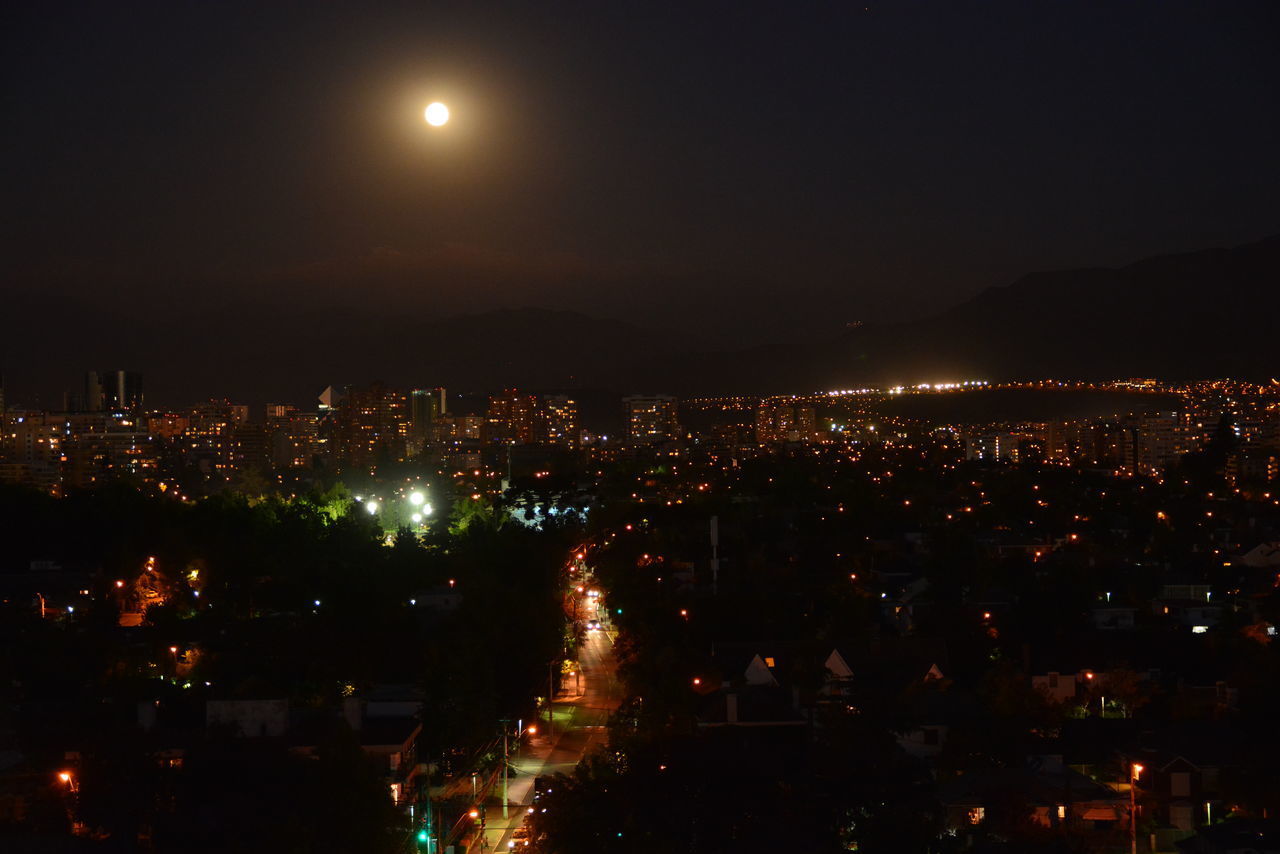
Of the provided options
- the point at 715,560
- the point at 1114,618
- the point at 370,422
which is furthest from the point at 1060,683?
the point at 370,422

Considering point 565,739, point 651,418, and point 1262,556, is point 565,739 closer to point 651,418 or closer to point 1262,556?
point 1262,556

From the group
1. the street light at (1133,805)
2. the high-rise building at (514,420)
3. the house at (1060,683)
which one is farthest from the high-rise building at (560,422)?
the street light at (1133,805)

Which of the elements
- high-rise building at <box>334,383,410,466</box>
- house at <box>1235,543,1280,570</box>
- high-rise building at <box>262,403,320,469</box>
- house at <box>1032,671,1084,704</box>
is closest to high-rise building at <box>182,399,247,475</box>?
high-rise building at <box>262,403,320,469</box>

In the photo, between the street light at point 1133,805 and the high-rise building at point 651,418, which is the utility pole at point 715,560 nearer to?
the street light at point 1133,805

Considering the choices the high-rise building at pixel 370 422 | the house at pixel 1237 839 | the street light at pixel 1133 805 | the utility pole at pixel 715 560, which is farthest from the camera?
the high-rise building at pixel 370 422

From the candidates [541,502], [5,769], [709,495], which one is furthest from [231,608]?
[709,495]

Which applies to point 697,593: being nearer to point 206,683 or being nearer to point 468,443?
point 206,683

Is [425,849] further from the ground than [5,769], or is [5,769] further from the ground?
[5,769]

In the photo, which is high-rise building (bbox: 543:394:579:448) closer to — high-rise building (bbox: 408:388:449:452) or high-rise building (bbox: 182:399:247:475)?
high-rise building (bbox: 408:388:449:452)
